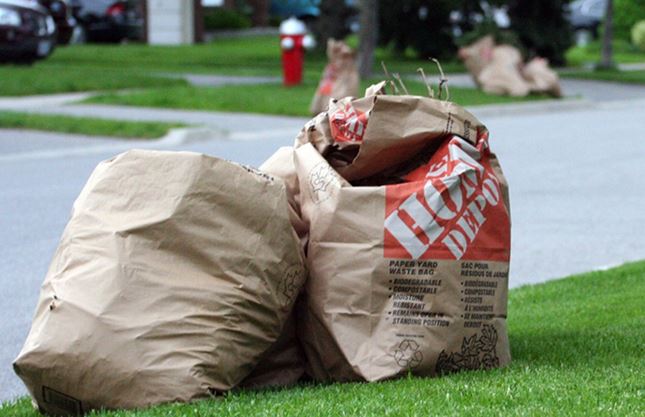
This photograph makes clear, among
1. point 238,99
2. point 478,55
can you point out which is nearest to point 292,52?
point 238,99

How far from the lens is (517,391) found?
4082 mm

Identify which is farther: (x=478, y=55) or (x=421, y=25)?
(x=421, y=25)

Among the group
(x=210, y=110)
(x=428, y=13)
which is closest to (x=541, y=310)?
(x=210, y=110)

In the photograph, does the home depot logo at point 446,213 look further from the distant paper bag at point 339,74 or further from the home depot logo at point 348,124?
the distant paper bag at point 339,74

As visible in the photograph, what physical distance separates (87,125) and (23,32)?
9.17 m

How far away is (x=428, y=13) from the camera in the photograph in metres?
33.8

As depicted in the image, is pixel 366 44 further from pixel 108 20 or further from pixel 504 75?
pixel 108 20

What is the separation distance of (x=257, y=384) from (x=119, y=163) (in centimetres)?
93

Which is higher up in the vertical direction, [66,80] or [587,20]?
[66,80]

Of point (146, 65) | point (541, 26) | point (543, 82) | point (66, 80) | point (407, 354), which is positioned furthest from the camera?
point (541, 26)

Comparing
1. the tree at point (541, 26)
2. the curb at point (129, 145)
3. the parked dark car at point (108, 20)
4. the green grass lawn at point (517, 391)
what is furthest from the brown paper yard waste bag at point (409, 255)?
the parked dark car at point (108, 20)

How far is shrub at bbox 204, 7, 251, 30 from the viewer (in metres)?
45.1

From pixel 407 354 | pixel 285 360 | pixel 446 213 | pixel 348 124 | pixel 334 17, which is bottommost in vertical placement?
pixel 334 17

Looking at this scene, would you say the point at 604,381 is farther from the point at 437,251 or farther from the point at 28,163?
the point at 28,163
